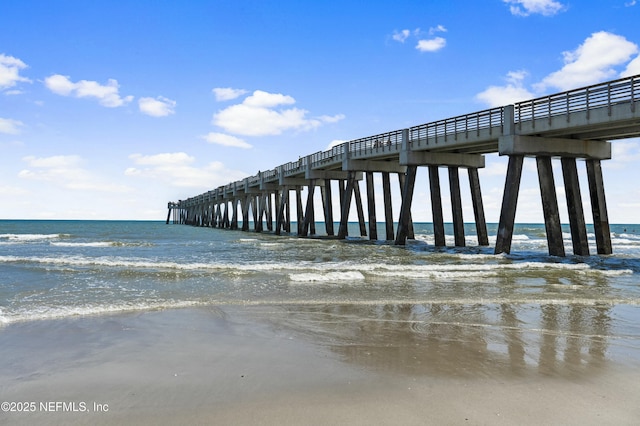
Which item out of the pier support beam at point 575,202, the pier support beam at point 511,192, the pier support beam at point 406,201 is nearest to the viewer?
the pier support beam at point 511,192

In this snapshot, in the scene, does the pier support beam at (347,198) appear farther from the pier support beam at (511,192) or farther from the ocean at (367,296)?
the ocean at (367,296)

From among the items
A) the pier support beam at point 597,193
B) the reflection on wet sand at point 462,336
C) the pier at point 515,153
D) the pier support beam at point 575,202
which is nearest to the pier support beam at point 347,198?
the pier at point 515,153

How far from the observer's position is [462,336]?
6.92m

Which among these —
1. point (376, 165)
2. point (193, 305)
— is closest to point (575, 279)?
point (193, 305)

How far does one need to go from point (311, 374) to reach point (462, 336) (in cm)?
282

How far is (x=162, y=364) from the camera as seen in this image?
5.49m

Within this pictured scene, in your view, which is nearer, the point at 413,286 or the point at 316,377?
the point at 316,377

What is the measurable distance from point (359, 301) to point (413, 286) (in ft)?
8.97

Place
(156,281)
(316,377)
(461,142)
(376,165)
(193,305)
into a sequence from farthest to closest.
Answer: (376,165) < (461,142) < (156,281) < (193,305) < (316,377)

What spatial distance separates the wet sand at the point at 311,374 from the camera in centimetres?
403

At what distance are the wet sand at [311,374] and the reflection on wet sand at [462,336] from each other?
31 mm

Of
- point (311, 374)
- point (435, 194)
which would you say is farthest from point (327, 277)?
point (435, 194)

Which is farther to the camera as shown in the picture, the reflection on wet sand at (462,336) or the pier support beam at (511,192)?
the pier support beam at (511,192)

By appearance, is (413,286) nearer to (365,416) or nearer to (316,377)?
(316,377)
